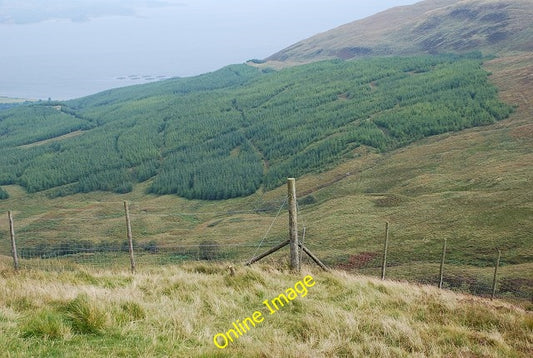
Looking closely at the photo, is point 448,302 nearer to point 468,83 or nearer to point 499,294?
point 499,294

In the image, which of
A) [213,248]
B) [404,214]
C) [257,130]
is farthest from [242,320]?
[257,130]

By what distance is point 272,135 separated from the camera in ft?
416

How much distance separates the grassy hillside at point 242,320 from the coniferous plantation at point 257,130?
81.7m

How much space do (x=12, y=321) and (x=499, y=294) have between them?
22749 mm

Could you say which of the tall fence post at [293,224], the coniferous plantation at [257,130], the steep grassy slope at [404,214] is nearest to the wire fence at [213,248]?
the steep grassy slope at [404,214]

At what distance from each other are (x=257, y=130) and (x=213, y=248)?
313ft

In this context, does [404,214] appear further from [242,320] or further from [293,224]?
[242,320]

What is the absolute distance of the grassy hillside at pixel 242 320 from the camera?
279 inches

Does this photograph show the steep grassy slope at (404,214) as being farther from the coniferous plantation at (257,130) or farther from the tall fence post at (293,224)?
the coniferous plantation at (257,130)

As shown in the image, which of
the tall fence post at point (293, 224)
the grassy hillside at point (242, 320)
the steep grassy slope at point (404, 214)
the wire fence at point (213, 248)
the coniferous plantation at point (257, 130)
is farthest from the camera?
the coniferous plantation at point (257, 130)

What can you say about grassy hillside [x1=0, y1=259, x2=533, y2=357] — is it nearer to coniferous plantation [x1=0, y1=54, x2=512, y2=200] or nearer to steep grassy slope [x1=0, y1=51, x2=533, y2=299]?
steep grassy slope [x1=0, y1=51, x2=533, y2=299]

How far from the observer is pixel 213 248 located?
41156 mm

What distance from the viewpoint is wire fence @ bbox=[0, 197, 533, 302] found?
78.3 feet

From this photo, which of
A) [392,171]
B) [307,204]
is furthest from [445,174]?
[307,204]
